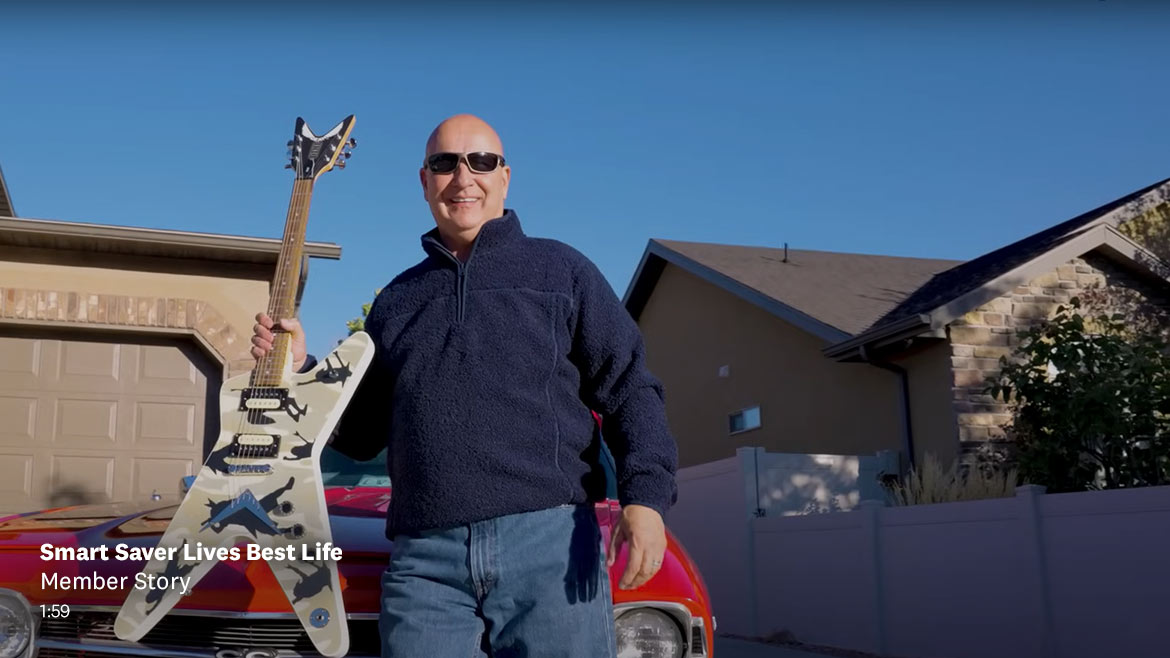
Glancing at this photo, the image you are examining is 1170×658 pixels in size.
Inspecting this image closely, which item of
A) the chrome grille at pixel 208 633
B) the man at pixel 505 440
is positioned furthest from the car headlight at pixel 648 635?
the chrome grille at pixel 208 633

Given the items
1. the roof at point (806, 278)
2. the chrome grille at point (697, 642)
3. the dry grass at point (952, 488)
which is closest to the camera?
the chrome grille at point (697, 642)

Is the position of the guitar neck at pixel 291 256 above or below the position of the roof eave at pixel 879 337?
below

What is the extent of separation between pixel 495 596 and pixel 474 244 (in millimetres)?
731

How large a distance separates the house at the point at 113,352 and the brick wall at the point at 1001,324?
637cm

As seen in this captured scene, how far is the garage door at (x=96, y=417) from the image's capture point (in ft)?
28.7

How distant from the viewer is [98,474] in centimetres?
886

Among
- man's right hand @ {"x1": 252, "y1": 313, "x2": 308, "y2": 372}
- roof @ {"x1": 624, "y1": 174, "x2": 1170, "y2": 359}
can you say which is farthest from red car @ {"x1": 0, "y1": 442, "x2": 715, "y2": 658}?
roof @ {"x1": 624, "y1": 174, "x2": 1170, "y2": 359}

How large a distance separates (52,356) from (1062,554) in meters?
7.47

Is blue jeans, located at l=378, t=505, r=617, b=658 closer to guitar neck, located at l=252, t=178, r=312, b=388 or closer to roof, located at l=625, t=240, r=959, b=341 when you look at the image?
guitar neck, located at l=252, t=178, r=312, b=388

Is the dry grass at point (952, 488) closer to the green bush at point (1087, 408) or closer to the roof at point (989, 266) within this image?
the green bush at point (1087, 408)

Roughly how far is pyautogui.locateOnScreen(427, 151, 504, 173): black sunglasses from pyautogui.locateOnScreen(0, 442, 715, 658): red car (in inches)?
37.0

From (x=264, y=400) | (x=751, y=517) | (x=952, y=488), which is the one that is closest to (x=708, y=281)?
(x=751, y=517)

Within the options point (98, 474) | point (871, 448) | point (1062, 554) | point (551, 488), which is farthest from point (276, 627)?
point (871, 448)

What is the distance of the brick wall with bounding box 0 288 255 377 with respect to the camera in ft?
28.6
